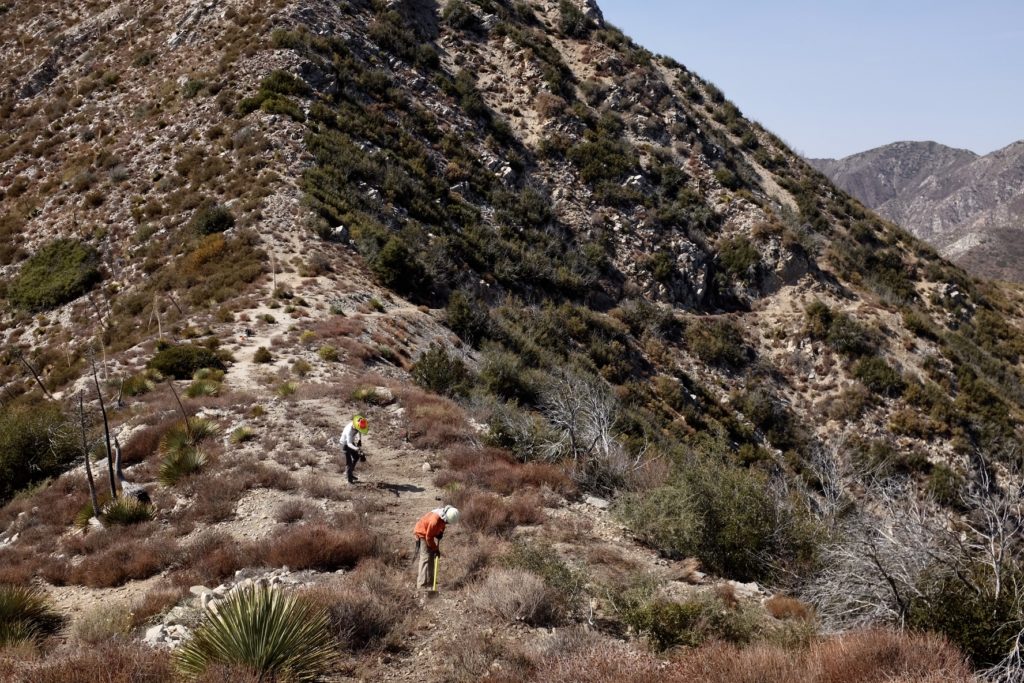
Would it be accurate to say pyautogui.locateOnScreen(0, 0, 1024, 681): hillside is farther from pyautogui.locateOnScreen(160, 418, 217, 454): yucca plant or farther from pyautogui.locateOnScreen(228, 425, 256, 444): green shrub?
pyautogui.locateOnScreen(228, 425, 256, 444): green shrub

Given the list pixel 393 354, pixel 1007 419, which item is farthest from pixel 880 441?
pixel 393 354

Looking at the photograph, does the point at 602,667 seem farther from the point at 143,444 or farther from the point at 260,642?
the point at 143,444

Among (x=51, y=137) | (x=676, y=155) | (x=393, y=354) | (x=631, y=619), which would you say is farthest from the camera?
(x=676, y=155)

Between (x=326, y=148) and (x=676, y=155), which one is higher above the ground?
(x=676, y=155)

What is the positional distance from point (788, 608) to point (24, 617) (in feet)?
29.2

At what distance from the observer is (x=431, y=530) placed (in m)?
7.57

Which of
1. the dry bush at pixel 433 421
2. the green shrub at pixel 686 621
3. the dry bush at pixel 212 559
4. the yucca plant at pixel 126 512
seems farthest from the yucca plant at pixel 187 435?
the green shrub at pixel 686 621

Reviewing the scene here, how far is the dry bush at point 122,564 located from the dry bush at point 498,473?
4.65m

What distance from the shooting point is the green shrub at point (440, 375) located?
16812 mm

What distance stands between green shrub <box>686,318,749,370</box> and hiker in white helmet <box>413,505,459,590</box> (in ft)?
77.0

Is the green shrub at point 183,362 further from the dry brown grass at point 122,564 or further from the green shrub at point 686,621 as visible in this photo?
the green shrub at point 686,621

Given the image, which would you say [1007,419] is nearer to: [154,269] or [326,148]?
[326,148]

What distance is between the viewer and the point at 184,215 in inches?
946

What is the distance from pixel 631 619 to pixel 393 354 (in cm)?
1280
